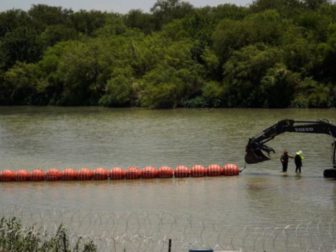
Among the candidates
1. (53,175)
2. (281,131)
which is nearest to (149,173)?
(53,175)

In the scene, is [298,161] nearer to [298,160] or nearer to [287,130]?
[298,160]

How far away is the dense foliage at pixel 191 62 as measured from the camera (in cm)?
9381

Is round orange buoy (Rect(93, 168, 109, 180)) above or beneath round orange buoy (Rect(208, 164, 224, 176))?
beneath

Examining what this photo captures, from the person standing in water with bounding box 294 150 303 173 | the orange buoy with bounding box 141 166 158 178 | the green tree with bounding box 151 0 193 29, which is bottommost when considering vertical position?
the orange buoy with bounding box 141 166 158 178

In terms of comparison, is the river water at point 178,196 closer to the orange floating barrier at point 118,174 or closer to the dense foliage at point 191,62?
the orange floating barrier at point 118,174

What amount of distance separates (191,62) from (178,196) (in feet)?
245

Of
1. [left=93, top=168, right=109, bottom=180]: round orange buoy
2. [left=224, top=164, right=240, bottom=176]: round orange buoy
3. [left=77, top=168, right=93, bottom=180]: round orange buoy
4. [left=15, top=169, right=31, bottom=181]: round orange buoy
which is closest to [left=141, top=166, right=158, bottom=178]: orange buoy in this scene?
[left=93, top=168, right=109, bottom=180]: round orange buoy

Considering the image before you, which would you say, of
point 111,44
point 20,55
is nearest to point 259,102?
point 111,44

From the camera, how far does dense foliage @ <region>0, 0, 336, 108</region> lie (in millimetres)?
93812

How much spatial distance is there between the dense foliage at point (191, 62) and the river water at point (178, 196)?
30634mm

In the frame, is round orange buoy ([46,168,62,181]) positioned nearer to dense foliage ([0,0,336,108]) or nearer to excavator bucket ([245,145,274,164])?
excavator bucket ([245,145,274,164])

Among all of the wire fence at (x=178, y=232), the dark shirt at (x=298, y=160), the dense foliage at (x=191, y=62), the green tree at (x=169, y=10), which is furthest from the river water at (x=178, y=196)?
the green tree at (x=169, y=10)

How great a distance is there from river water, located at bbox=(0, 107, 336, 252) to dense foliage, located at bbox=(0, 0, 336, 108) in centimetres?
3063

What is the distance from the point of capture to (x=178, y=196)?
33.1 m
